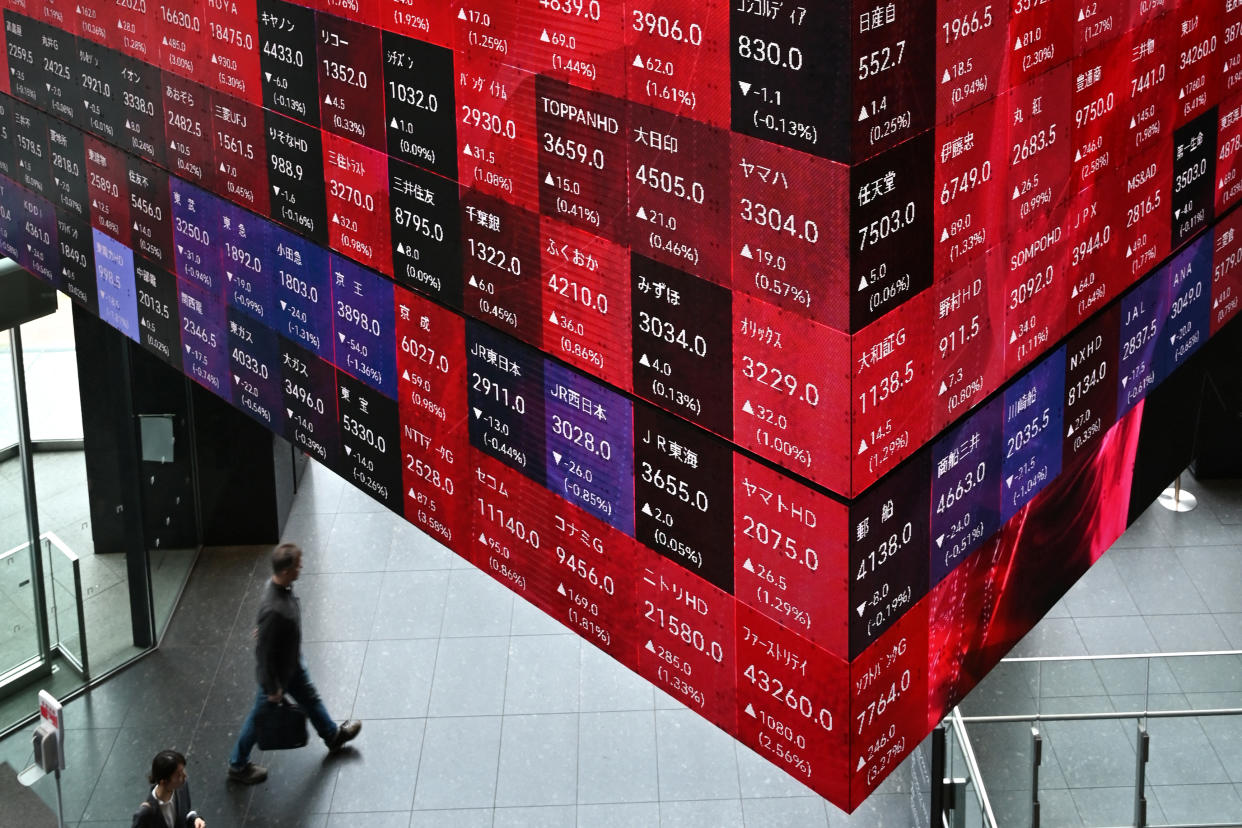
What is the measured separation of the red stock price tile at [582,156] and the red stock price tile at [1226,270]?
8.62ft

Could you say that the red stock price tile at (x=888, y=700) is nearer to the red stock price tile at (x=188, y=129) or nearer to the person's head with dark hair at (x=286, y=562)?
the red stock price tile at (x=188, y=129)

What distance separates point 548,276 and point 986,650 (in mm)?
1894

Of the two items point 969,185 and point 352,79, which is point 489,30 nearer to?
point 352,79

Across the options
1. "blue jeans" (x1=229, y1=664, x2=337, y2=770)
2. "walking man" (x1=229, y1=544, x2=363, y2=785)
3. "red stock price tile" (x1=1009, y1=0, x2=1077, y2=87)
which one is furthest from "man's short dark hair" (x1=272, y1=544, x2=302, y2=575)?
"red stock price tile" (x1=1009, y1=0, x2=1077, y2=87)

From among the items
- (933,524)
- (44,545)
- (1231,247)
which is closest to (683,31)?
(933,524)

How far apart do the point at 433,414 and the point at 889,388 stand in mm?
1988

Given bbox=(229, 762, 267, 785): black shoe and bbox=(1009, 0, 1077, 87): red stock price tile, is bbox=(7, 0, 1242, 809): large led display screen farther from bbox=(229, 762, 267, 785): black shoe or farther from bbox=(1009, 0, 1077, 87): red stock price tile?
bbox=(229, 762, 267, 785): black shoe

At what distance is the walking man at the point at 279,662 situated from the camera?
8.65m

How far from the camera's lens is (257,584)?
11.3 metres

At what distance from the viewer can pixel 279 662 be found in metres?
8.82

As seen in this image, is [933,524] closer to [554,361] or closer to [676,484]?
[676,484]

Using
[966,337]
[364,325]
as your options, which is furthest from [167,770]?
[966,337]

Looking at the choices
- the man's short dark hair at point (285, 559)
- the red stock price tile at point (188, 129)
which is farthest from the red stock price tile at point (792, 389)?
the man's short dark hair at point (285, 559)

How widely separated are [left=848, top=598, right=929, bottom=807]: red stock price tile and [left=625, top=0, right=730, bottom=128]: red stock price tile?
59.5 inches
